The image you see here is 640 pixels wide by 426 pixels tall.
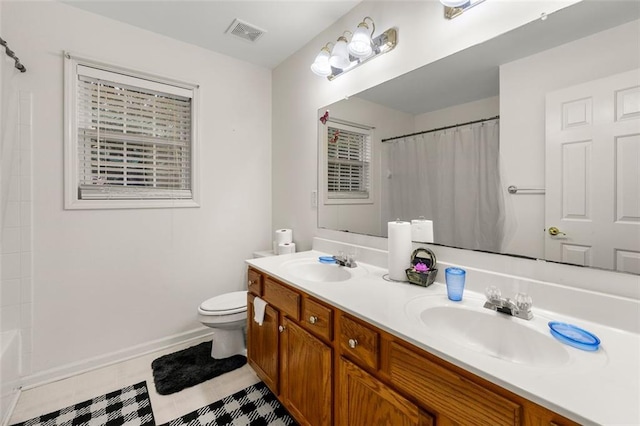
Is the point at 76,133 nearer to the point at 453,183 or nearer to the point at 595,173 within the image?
the point at 453,183

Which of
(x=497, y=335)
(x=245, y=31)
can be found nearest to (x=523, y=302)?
(x=497, y=335)

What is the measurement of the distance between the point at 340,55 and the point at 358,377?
71.5 inches

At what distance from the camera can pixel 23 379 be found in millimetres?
1788

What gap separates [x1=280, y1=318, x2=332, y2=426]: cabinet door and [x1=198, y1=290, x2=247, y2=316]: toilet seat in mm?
640

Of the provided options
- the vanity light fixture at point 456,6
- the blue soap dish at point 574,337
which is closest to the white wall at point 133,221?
the vanity light fixture at point 456,6

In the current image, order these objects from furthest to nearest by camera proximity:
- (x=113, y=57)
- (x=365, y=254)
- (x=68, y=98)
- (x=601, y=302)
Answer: (x=113, y=57) → (x=68, y=98) → (x=365, y=254) → (x=601, y=302)

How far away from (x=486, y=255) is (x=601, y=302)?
0.39m

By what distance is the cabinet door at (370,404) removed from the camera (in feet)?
2.88

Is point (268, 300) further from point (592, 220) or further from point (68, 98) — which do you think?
point (68, 98)

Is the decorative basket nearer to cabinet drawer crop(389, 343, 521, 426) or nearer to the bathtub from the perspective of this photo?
cabinet drawer crop(389, 343, 521, 426)

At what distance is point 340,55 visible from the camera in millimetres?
1816

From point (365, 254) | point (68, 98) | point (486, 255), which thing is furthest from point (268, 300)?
point (68, 98)

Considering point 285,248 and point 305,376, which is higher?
point 285,248

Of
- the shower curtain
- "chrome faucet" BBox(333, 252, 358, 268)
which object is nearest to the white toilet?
"chrome faucet" BBox(333, 252, 358, 268)
